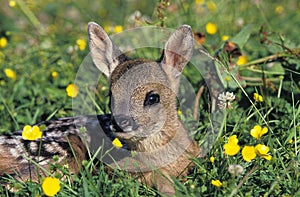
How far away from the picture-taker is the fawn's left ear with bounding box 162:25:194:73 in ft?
14.1

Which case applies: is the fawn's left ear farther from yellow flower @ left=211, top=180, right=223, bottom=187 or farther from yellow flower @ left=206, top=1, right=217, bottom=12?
yellow flower @ left=206, top=1, right=217, bottom=12

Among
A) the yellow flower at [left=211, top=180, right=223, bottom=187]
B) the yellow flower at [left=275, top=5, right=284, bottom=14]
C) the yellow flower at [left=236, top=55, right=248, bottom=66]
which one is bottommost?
the yellow flower at [left=211, top=180, right=223, bottom=187]

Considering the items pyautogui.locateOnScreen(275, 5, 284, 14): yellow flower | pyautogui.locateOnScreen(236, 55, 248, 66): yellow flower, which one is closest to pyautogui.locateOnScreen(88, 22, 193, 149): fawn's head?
pyautogui.locateOnScreen(236, 55, 248, 66): yellow flower

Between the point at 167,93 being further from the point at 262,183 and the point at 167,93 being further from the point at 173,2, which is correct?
the point at 173,2

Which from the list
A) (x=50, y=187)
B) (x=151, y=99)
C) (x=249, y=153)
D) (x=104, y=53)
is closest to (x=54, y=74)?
(x=104, y=53)

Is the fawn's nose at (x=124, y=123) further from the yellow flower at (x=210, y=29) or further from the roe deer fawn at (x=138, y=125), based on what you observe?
the yellow flower at (x=210, y=29)

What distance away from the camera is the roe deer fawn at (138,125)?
13.1ft

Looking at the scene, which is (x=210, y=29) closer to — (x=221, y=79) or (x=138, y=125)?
(x=221, y=79)

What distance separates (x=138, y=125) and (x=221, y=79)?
4.19 ft

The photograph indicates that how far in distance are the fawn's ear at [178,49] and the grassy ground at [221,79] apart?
1.12 ft

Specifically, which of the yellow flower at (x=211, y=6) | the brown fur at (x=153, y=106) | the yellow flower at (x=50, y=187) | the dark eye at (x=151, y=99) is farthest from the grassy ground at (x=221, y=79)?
the dark eye at (x=151, y=99)

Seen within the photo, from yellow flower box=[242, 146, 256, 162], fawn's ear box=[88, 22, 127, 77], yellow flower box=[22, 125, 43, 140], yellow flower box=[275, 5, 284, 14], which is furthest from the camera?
yellow flower box=[275, 5, 284, 14]

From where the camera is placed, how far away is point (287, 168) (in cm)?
Result: 353

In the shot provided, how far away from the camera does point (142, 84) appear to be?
4145 millimetres
